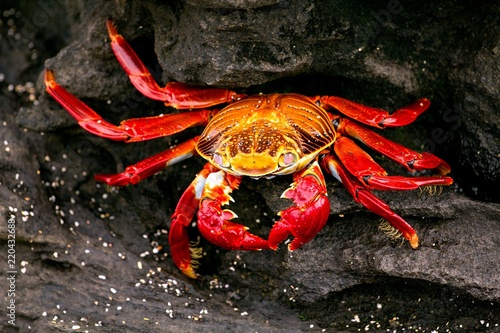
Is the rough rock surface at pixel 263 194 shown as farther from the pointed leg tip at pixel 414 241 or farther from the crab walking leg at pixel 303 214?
→ the crab walking leg at pixel 303 214

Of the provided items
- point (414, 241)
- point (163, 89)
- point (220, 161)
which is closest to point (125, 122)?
point (163, 89)

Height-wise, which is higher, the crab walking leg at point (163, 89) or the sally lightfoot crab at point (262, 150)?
the crab walking leg at point (163, 89)

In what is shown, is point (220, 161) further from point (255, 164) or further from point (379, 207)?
point (379, 207)

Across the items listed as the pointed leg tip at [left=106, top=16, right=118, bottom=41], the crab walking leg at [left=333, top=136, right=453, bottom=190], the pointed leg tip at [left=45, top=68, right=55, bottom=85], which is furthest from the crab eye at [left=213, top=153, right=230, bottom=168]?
the pointed leg tip at [left=45, top=68, right=55, bottom=85]

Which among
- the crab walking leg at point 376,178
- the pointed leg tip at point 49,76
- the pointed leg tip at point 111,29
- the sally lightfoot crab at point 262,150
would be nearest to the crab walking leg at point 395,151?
the sally lightfoot crab at point 262,150

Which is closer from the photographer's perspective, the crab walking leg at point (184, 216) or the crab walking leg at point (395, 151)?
the crab walking leg at point (395, 151)

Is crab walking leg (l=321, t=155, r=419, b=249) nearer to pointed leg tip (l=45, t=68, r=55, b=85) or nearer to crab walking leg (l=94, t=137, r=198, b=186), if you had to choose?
crab walking leg (l=94, t=137, r=198, b=186)
